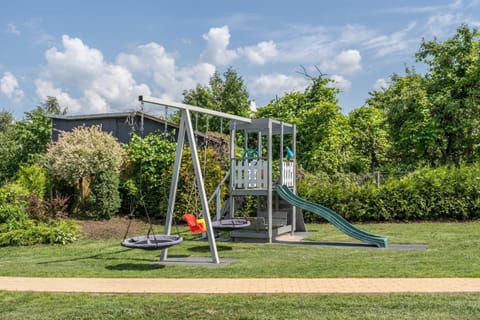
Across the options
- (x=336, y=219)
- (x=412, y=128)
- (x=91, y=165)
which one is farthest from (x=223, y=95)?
(x=336, y=219)

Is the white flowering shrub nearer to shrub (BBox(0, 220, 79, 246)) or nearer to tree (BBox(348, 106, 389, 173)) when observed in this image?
shrub (BBox(0, 220, 79, 246))

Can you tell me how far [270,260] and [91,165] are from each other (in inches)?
366

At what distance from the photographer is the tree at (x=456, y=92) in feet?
70.2

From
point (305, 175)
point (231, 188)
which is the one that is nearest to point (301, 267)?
point (231, 188)

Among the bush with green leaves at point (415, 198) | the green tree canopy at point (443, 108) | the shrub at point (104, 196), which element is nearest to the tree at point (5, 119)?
the shrub at point (104, 196)

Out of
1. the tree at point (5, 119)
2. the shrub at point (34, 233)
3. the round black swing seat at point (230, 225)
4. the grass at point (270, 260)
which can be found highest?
the tree at point (5, 119)

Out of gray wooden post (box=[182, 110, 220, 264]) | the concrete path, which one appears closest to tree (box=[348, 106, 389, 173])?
Answer: gray wooden post (box=[182, 110, 220, 264])

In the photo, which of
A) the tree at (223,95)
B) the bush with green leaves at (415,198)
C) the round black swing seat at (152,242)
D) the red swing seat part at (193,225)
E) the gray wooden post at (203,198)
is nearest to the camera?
the round black swing seat at (152,242)

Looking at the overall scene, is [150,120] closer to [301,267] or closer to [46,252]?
[46,252]

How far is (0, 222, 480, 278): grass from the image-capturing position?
8.29 metres

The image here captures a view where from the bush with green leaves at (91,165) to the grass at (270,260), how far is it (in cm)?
350

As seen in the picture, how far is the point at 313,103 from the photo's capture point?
83.0ft

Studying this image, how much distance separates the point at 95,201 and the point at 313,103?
13.1 m

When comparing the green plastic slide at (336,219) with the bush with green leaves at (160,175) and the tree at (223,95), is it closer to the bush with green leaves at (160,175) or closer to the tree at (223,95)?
the bush with green leaves at (160,175)
